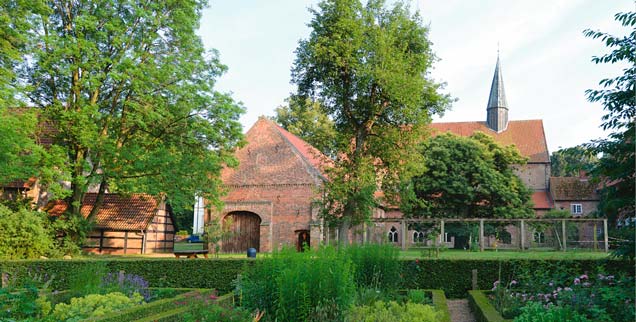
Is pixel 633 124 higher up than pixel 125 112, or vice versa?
pixel 125 112

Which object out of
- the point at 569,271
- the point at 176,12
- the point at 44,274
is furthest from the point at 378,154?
the point at 44,274

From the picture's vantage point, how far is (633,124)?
894 centimetres

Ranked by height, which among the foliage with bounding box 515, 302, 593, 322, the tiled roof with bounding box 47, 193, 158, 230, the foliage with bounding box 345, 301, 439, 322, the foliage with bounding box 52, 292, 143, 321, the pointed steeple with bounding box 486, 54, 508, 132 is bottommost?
the foliage with bounding box 52, 292, 143, 321

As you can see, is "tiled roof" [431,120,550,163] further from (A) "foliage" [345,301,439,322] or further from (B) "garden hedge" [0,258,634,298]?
(A) "foliage" [345,301,439,322]

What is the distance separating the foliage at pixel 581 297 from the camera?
732 cm

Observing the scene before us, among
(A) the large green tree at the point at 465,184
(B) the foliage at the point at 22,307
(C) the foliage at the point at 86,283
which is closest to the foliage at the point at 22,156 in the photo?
(C) the foliage at the point at 86,283

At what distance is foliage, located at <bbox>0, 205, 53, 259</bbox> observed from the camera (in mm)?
16922

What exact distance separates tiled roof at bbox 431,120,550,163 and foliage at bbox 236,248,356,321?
50.8 meters

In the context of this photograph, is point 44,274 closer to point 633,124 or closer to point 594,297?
point 594,297

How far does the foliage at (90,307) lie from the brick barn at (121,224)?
1814cm

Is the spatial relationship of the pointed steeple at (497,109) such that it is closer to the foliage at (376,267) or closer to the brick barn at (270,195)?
the brick barn at (270,195)

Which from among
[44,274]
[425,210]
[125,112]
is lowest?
[44,274]

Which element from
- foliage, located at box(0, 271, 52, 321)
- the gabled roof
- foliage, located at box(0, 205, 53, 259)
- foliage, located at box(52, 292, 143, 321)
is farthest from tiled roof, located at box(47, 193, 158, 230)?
foliage, located at box(52, 292, 143, 321)

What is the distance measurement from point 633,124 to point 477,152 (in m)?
32.1
